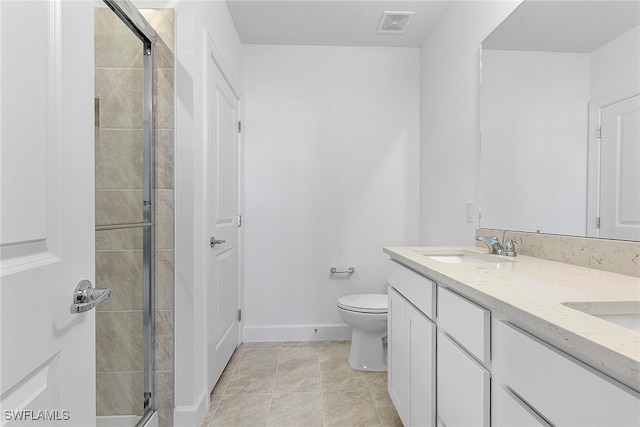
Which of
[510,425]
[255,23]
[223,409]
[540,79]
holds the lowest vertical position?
[223,409]

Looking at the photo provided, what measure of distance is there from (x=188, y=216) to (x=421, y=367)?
3.98 feet

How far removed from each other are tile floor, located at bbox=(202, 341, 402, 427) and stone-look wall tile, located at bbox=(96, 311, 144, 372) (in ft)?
1.80

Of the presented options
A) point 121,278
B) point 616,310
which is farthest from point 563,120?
point 121,278

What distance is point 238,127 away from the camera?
2453 mm

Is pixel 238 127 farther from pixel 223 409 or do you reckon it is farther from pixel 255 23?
pixel 223 409

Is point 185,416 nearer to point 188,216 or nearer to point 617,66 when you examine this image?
point 188,216

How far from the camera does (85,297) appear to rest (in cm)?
73

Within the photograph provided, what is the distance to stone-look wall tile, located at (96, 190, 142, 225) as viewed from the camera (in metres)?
1.19

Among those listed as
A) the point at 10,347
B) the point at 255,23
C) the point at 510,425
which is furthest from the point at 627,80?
the point at 255,23

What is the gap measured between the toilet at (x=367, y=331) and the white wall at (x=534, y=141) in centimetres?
85

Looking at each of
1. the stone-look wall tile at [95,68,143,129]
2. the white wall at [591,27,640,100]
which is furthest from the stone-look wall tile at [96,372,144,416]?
the white wall at [591,27,640,100]

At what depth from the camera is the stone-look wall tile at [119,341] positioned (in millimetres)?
1178

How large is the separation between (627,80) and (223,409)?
222cm

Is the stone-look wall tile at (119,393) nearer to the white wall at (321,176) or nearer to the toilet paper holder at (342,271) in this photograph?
the white wall at (321,176)
